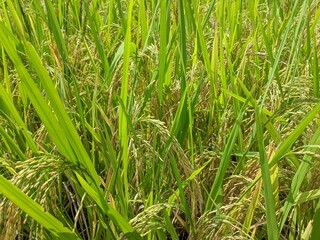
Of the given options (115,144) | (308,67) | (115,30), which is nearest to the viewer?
(115,144)

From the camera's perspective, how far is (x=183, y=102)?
3.39ft

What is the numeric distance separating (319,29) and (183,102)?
74 centimetres

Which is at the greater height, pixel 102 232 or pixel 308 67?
pixel 308 67

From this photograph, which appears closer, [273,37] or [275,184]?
[275,184]

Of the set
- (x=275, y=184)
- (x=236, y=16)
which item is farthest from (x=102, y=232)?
(x=236, y=16)

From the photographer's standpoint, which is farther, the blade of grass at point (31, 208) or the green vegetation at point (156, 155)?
the green vegetation at point (156, 155)

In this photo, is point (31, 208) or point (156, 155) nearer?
point (31, 208)

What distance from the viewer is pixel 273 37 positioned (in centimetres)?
166

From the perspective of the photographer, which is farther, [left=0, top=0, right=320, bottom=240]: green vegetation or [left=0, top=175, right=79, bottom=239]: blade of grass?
[left=0, top=0, right=320, bottom=240]: green vegetation

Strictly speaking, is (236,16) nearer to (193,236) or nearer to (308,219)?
(308,219)

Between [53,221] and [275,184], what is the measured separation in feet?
1.26

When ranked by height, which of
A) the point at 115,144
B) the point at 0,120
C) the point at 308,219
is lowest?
the point at 308,219

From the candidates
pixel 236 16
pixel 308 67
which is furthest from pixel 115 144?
pixel 236 16

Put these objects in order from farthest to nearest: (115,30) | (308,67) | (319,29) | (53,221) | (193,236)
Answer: (115,30) < (319,29) < (308,67) < (193,236) < (53,221)
